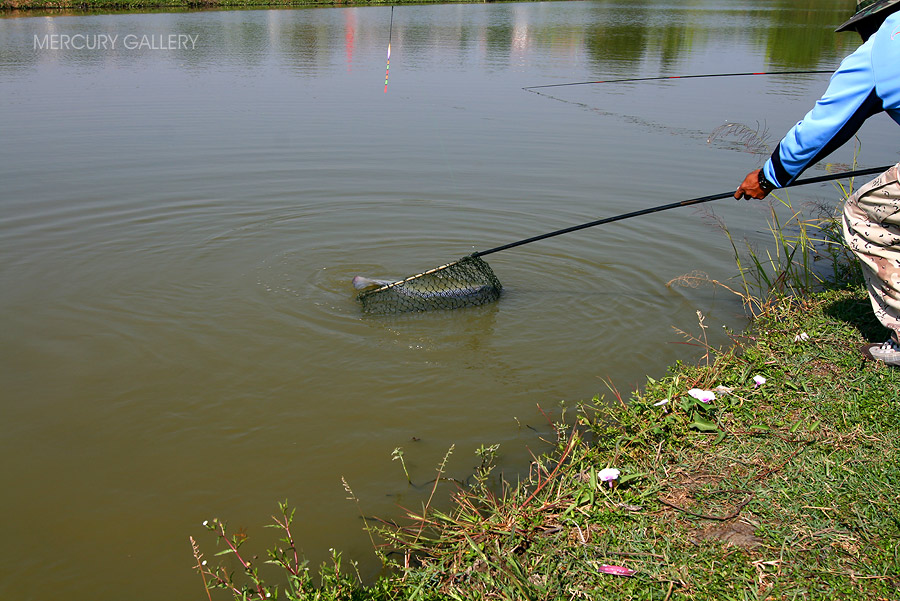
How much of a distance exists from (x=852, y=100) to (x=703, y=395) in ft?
4.86

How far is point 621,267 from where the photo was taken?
607 centimetres

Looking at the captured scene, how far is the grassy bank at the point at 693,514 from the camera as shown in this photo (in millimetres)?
2332

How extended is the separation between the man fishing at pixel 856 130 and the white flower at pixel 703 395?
3.12 feet

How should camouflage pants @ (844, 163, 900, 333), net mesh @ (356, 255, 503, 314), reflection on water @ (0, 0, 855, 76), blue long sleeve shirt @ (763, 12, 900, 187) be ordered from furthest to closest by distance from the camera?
reflection on water @ (0, 0, 855, 76) → net mesh @ (356, 255, 503, 314) → camouflage pants @ (844, 163, 900, 333) → blue long sleeve shirt @ (763, 12, 900, 187)

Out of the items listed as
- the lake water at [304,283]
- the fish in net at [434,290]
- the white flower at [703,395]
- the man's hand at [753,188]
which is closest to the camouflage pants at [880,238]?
the man's hand at [753,188]

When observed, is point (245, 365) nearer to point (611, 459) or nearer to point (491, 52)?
point (611, 459)

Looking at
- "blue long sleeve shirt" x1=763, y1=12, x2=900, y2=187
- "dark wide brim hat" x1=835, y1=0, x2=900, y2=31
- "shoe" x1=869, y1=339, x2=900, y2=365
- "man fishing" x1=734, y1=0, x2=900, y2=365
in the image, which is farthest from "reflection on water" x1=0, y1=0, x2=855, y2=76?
"shoe" x1=869, y1=339, x2=900, y2=365

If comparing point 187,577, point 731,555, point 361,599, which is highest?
point 731,555

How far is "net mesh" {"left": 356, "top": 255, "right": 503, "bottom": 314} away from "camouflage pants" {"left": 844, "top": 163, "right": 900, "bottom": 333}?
7.83 ft

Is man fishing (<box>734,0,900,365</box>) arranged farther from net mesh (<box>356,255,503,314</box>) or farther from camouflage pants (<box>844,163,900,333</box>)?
net mesh (<box>356,255,503,314</box>)

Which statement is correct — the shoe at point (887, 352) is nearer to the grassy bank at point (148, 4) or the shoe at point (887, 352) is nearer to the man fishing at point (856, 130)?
the man fishing at point (856, 130)

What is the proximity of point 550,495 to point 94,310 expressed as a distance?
12.6 ft

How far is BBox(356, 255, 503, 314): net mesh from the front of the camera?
5.19m

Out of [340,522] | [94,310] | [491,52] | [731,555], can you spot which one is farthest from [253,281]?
[491,52]
